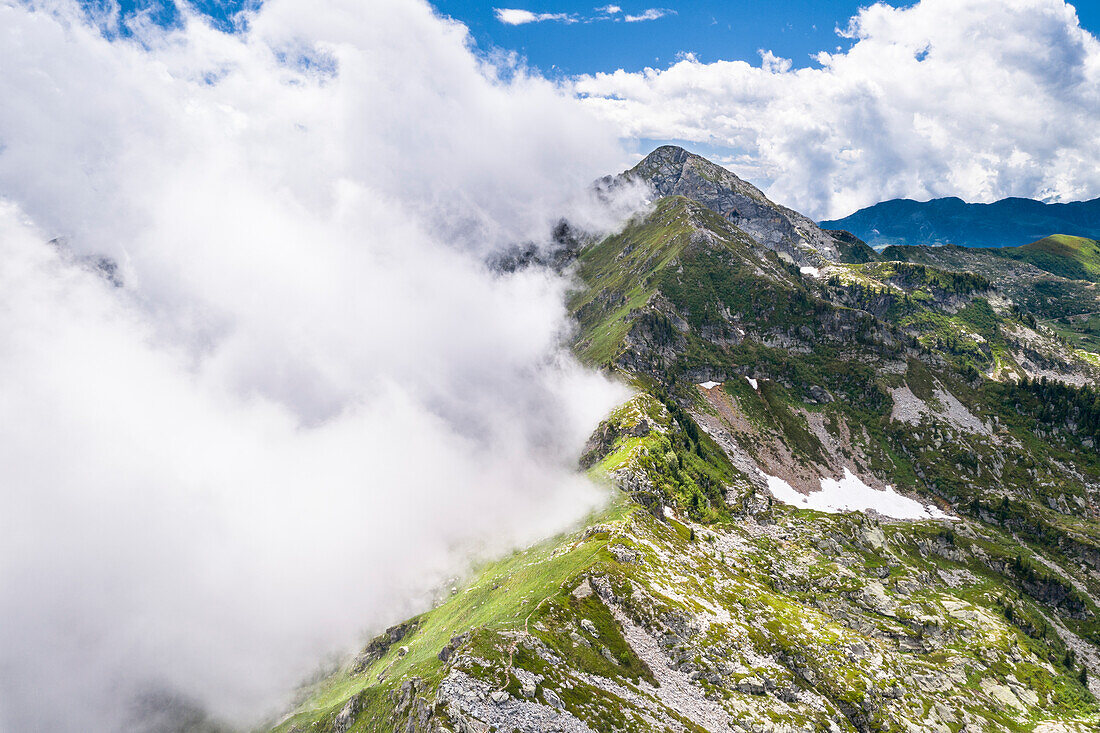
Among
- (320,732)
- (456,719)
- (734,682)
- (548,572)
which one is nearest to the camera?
(456,719)

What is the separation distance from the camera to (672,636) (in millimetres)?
119562

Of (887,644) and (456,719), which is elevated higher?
(456,719)

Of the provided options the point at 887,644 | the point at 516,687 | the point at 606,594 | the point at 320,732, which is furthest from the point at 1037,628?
the point at 320,732

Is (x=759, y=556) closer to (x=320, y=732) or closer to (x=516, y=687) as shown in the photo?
(x=516, y=687)

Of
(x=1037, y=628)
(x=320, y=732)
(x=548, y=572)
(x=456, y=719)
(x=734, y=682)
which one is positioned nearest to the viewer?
(x=456, y=719)

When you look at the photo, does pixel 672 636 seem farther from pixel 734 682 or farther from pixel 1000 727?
pixel 1000 727

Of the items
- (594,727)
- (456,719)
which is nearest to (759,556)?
(594,727)

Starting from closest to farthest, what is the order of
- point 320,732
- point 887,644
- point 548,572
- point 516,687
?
point 516,687 < point 320,732 < point 548,572 < point 887,644

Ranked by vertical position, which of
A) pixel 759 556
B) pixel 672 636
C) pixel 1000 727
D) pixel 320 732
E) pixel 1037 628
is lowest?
pixel 1037 628

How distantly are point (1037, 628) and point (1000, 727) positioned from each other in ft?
289

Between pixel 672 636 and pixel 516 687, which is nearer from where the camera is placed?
pixel 516 687

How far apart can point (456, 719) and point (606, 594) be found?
159 ft

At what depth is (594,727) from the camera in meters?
88.6

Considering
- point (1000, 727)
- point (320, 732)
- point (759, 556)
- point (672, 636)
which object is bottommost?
point (1000, 727)
